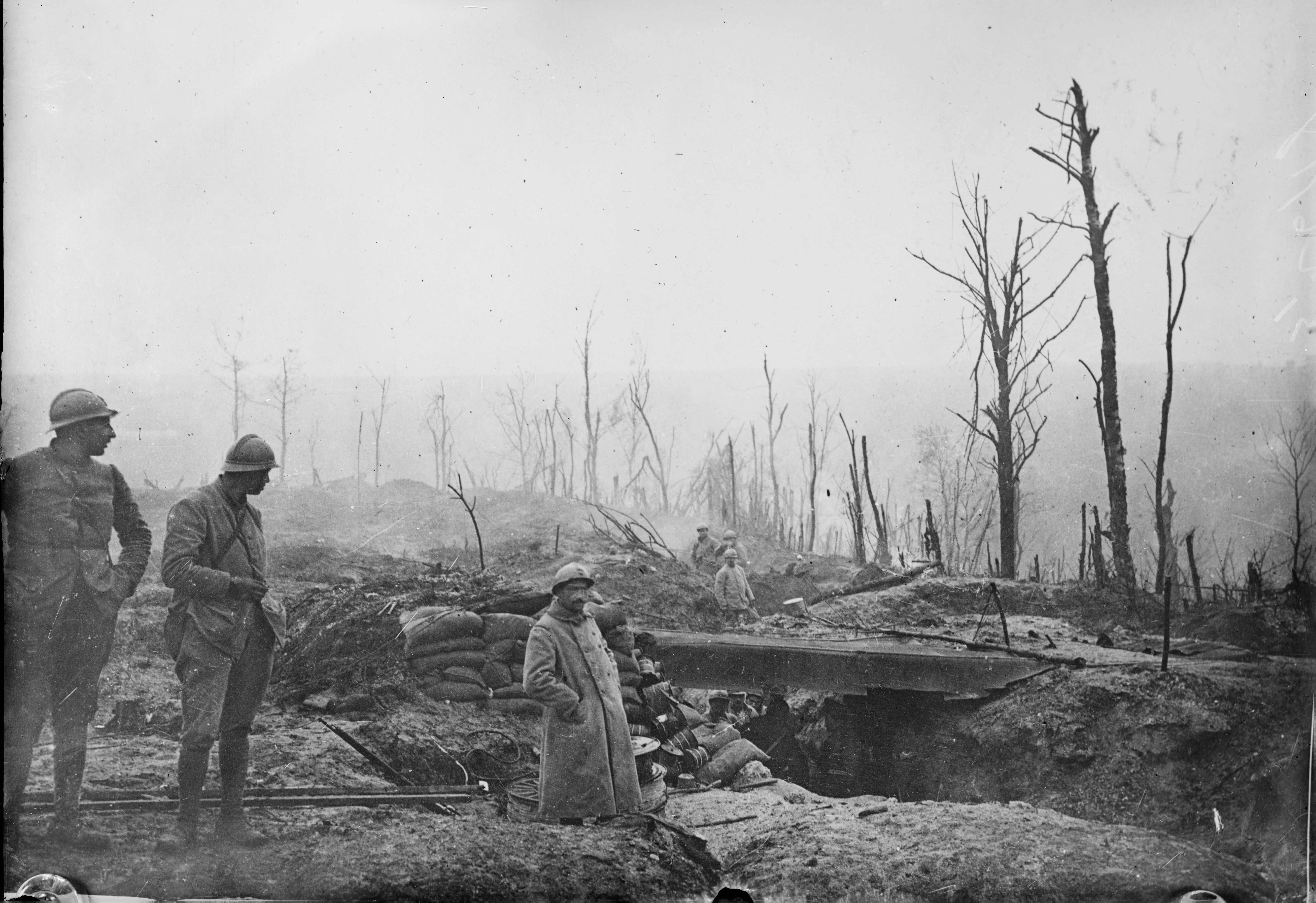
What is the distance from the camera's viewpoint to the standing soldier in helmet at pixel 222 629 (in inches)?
163

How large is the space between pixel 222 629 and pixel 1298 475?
18.8 feet

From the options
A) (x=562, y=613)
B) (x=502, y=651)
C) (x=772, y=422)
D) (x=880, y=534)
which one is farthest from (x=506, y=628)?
(x=880, y=534)

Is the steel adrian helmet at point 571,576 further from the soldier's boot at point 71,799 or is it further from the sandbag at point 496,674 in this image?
the soldier's boot at point 71,799

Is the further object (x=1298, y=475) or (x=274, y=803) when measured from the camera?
(x=1298, y=475)

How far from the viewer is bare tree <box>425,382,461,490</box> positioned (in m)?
5.30

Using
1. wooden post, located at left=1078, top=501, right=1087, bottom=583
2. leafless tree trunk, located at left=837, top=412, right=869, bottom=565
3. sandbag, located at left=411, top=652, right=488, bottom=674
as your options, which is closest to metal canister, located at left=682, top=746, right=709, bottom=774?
sandbag, located at left=411, top=652, right=488, bottom=674

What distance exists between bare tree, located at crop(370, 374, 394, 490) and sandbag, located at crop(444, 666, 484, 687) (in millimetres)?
1323

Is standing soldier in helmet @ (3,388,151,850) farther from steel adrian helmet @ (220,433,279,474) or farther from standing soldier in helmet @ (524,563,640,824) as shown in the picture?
standing soldier in helmet @ (524,563,640,824)

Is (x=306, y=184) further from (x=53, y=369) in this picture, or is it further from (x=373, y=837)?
(x=373, y=837)

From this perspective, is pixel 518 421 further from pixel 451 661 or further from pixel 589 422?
pixel 451 661

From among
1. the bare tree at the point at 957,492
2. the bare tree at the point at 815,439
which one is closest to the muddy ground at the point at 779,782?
the bare tree at the point at 957,492

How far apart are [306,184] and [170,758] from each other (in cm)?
323

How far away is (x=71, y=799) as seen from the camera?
4348mm

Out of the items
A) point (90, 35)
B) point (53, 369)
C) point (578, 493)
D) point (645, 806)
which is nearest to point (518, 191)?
point (578, 493)
